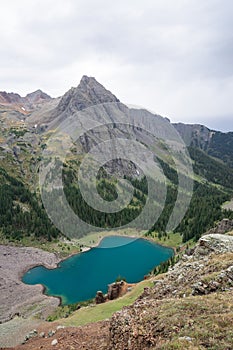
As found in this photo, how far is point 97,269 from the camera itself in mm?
90250

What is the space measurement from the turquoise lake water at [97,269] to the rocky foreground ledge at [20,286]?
9.34ft

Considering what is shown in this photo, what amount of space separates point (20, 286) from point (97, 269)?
23.8m

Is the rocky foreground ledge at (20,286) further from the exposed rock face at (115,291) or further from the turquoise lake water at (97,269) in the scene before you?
the exposed rock face at (115,291)

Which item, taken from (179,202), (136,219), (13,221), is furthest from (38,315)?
(179,202)

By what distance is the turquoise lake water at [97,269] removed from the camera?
7525 centimetres

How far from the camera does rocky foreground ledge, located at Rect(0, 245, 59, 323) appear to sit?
61938 millimetres

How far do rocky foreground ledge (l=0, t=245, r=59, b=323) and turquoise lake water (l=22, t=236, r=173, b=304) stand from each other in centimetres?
285

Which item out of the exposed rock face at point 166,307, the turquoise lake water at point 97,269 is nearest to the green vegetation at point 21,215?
the turquoise lake water at point 97,269

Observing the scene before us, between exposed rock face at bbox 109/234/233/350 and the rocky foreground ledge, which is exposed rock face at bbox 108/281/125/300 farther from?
the rocky foreground ledge

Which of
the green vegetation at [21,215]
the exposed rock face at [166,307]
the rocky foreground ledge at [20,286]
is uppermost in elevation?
the exposed rock face at [166,307]

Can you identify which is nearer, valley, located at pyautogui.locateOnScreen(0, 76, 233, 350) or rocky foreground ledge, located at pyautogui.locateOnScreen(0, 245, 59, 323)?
valley, located at pyautogui.locateOnScreen(0, 76, 233, 350)

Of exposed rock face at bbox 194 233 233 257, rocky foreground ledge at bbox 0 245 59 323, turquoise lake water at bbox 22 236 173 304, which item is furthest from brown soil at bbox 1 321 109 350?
turquoise lake water at bbox 22 236 173 304

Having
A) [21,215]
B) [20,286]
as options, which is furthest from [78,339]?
[21,215]

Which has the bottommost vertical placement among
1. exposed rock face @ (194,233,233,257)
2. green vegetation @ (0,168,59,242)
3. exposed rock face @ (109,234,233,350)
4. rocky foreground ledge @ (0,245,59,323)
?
rocky foreground ledge @ (0,245,59,323)
